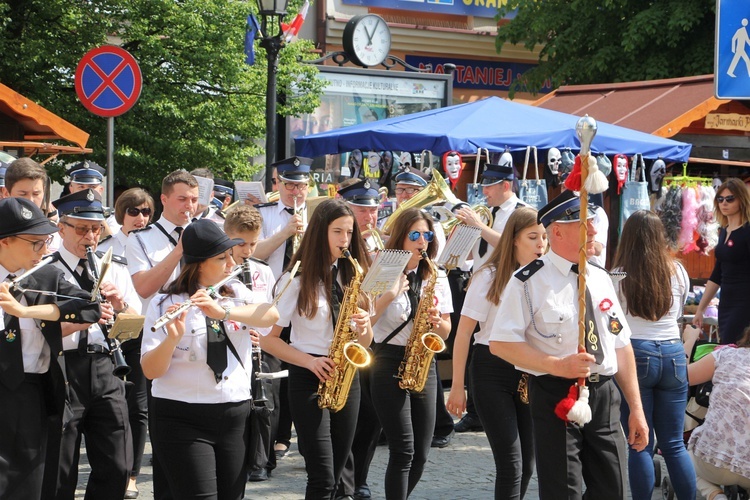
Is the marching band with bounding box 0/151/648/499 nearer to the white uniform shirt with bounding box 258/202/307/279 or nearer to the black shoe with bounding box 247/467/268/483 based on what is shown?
the black shoe with bounding box 247/467/268/483

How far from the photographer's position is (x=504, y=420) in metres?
6.24

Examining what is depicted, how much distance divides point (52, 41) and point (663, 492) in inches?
421

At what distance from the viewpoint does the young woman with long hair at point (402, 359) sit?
6391 millimetres

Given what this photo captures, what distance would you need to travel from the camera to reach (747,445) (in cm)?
623

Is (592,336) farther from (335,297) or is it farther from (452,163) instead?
(452,163)

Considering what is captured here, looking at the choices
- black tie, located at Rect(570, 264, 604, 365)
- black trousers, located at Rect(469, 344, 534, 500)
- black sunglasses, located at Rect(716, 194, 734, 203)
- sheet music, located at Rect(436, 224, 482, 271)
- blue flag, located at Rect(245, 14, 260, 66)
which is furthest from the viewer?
blue flag, located at Rect(245, 14, 260, 66)

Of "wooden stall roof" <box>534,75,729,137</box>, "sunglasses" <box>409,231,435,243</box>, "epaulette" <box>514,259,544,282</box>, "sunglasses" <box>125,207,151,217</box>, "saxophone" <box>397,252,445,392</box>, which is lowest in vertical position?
"saxophone" <box>397,252,445,392</box>

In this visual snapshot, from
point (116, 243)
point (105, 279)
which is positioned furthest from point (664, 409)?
point (116, 243)

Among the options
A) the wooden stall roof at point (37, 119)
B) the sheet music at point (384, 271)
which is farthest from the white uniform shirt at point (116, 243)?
the wooden stall roof at point (37, 119)

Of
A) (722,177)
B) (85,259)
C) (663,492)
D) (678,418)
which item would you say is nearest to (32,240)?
(85,259)

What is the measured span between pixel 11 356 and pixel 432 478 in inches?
146

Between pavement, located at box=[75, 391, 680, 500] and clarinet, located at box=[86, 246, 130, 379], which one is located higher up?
clarinet, located at box=[86, 246, 130, 379]

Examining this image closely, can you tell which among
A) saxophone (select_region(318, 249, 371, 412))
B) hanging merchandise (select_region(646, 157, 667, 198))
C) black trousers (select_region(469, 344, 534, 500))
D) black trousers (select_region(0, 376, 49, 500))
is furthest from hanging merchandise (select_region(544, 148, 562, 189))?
black trousers (select_region(0, 376, 49, 500))

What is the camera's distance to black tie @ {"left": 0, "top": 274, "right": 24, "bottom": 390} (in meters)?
5.00
